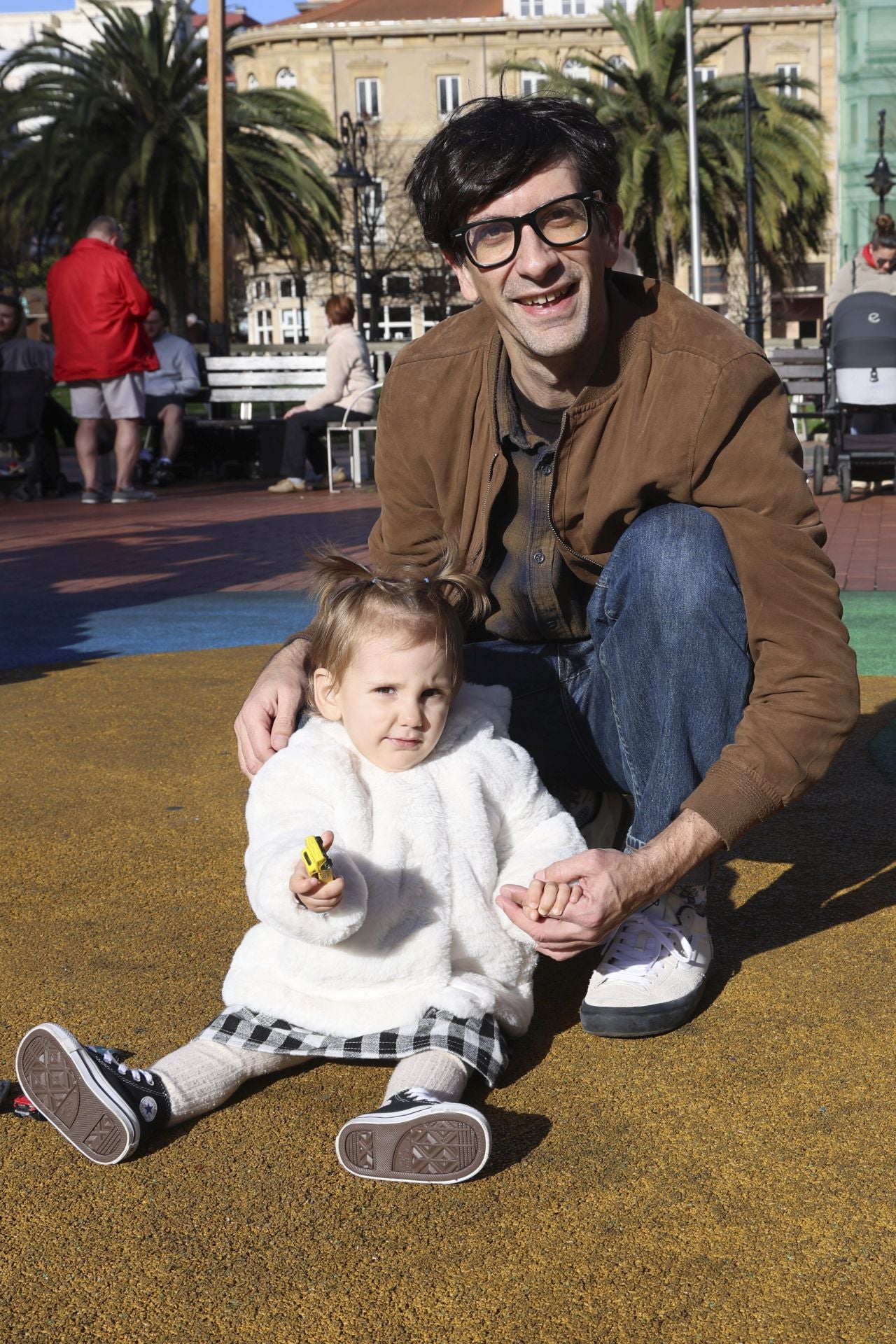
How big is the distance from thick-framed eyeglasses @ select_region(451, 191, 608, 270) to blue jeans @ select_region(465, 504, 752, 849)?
0.48 m

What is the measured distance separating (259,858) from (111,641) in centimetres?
428

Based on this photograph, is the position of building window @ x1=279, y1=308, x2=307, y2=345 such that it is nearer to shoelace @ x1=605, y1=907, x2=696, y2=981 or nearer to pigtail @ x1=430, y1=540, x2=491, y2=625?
pigtail @ x1=430, y1=540, x2=491, y2=625

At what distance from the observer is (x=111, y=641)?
20.8ft

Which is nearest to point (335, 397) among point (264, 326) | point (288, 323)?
point (288, 323)

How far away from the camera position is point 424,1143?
1.96 metres

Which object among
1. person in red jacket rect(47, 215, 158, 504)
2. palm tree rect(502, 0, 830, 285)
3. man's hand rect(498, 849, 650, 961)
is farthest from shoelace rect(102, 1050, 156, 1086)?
palm tree rect(502, 0, 830, 285)

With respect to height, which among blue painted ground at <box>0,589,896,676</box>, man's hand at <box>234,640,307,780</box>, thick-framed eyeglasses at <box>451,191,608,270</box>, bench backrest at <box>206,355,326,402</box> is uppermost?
thick-framed eyeglasses at <box>451,191,608,270</box>

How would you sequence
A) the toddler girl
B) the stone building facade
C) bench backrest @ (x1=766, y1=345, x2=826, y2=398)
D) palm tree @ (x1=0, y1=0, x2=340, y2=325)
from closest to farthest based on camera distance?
the toddler girl
bench backrest @ (x1=766, y1=345, x2=826, y2=398)
palm tree @ (x1=0, y1=0, x2=340, y2=325)
the stone building facade

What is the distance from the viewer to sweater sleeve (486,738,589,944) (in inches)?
95.6

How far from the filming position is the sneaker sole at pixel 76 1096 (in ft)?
6.69

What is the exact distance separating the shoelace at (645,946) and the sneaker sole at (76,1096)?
864 millimetres

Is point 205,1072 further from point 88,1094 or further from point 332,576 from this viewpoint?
point 332,576

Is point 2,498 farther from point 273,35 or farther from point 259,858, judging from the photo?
point 273,35

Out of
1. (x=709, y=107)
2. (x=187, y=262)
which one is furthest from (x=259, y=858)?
(x=709, y=107)
